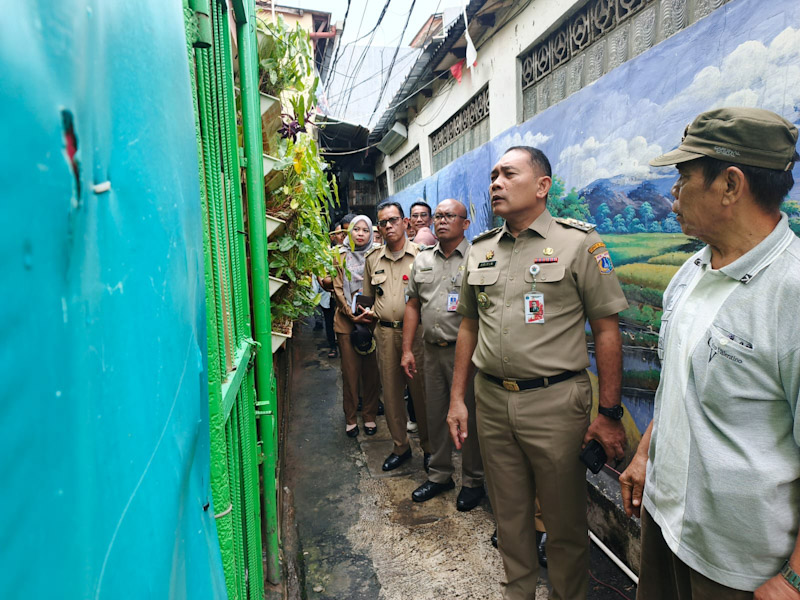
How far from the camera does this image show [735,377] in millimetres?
1129

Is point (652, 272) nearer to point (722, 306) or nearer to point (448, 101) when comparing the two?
point (722, 306)

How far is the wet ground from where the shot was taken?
2271 millimetres

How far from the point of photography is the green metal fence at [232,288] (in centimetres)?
86

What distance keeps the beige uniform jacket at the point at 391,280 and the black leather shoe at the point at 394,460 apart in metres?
1.01

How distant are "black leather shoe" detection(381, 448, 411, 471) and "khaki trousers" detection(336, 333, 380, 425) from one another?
0.67 meters

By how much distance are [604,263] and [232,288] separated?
141 cm

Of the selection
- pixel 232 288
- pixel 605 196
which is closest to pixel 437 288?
pixel 605 196

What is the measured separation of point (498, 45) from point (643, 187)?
2520 millimetres

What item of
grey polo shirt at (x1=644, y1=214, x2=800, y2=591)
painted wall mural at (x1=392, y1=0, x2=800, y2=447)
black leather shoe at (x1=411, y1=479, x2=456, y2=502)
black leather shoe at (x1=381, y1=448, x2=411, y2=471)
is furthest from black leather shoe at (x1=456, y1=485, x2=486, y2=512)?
grey polo shirt at (x1=644, y1=214, x2=800, y2=591)

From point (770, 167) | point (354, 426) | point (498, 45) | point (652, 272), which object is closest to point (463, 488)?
point (354, 426)

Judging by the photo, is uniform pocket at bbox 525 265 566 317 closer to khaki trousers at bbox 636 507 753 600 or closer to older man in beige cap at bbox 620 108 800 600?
older man in beige cap at bbox 620 108 800 600

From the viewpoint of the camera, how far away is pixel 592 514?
253cm

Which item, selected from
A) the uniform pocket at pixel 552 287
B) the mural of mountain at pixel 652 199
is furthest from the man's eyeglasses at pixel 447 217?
the uniform pocket at pixel 552 287

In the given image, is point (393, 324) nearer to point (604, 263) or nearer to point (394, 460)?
point (394, 460)
